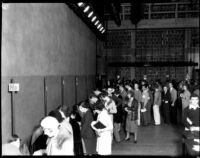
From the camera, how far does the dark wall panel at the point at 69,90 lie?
10.3 meters

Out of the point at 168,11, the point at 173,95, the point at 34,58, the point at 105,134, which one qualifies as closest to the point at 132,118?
the point at 105,134

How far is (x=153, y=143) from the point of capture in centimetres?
891

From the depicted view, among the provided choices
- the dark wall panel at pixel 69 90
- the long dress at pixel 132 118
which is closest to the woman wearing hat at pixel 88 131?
the long dress at pixel 132 118

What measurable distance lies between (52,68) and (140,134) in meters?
4.10

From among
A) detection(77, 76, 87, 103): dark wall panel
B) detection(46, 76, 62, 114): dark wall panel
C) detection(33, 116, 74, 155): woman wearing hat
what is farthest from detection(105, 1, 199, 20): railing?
detection(33, 116, 74, 155): woman wearing hat

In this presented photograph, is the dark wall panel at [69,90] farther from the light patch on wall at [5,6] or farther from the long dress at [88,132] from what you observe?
the light patch on wall at [5,6]

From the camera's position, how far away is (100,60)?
845 inches

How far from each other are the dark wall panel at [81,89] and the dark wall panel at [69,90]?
104 centimetres

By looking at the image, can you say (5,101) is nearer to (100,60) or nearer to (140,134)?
(140,134)

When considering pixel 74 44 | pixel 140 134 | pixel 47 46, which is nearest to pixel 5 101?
pixel 47 46

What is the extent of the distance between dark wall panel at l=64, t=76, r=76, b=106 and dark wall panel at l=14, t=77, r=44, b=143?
2.66m

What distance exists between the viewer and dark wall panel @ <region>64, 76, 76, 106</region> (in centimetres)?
1030

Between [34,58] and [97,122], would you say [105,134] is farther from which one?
[34,58]

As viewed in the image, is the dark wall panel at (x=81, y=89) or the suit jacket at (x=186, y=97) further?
the dark wall panel at (x=81, y=89)
